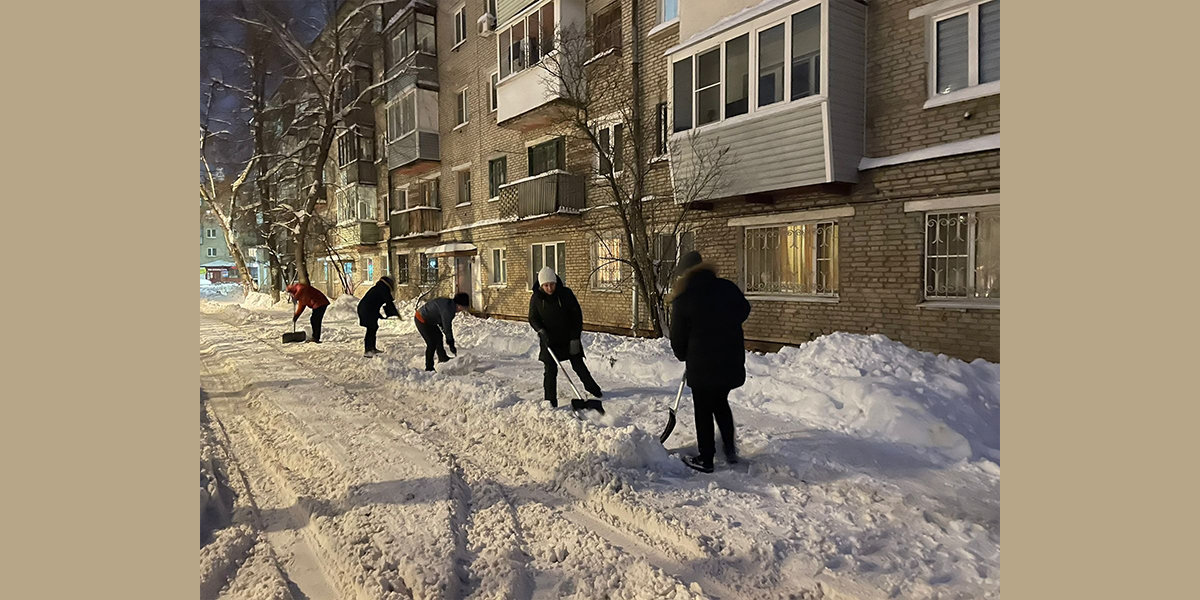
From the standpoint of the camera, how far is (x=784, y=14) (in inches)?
335

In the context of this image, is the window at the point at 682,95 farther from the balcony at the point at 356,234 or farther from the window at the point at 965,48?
the balcony at the point at 356,234

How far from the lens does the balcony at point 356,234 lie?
12.9 m

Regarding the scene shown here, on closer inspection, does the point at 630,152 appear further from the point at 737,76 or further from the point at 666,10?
the point at 737,76

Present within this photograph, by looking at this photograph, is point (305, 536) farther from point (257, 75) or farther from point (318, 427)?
point (257, 75)

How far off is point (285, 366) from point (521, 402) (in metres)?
4.50

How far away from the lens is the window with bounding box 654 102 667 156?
1146 centimetres

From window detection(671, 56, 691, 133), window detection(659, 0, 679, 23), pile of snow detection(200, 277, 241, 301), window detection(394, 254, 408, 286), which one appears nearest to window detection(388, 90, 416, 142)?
window detection(394, 254, 408, 286)

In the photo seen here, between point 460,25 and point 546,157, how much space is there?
23.0ft

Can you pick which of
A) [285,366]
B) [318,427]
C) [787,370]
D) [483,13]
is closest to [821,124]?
[787,370]

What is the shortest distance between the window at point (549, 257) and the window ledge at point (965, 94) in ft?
28.1

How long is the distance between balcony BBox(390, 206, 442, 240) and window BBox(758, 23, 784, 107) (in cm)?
1224

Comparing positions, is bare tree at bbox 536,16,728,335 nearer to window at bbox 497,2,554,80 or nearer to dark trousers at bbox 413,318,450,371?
window at bbox 497,2,554,80

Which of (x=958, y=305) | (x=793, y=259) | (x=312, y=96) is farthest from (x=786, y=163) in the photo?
(x=312, y=96)

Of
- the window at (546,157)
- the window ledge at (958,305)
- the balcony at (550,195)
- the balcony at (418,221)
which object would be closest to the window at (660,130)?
the balcony at (550,195)
